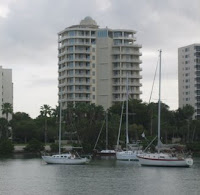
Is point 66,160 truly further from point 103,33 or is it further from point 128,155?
point 103,33

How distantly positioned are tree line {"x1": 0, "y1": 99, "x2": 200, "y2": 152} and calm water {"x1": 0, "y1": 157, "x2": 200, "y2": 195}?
3441 centimetres

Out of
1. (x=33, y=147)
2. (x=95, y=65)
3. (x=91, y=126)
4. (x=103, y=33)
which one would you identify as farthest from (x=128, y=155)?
(x=103, y=33)

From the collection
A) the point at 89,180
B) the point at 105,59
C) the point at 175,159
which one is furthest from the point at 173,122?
the point at 89,180

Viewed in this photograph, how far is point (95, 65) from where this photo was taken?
608 ft

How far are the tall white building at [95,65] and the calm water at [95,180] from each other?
9226 cm

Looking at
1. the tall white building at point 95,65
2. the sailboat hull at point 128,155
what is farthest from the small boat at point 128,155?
the tall white building at point 95,65

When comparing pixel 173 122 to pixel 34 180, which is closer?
pixel 34 180

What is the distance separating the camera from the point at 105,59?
18538 cm

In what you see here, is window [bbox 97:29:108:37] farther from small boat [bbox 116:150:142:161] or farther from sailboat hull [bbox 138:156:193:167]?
sailboat hull [bbox 138:156:193:167]

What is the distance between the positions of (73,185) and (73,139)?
262 ft

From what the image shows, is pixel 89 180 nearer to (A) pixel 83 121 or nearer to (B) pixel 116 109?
(A) pixel 83 121

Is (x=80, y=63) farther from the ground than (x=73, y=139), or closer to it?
farther from the ground

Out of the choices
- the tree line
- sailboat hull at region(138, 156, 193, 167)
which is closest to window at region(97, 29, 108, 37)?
the tree line

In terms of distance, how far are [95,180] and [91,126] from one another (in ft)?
192
